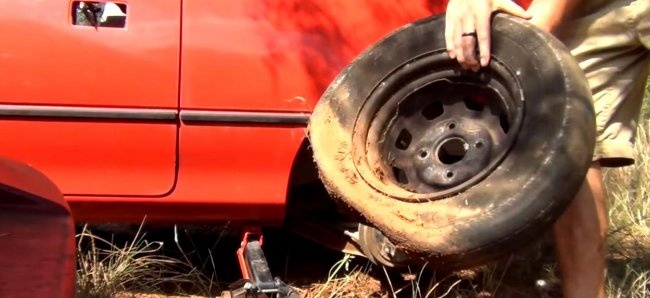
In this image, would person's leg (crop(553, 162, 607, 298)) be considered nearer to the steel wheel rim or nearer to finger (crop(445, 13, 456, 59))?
the steel wheel rim

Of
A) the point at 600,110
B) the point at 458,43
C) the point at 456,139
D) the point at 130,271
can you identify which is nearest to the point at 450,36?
the point at 458,43

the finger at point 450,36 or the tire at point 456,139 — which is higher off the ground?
the finger at point 450,36

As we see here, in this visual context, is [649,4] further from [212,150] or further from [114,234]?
[114,234]

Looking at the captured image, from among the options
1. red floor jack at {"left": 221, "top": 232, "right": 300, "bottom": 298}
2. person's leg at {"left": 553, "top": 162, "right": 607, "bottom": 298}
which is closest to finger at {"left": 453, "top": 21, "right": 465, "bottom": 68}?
person's leg at {"left": 553, "top": 162, "right": 607, "bottom": 298}

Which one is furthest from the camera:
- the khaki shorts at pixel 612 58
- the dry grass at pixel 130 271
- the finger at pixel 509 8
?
the dry grass at pixel 130 271

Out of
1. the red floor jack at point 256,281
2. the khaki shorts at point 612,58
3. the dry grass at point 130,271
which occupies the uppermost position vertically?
the khaki shorts at point 612,58

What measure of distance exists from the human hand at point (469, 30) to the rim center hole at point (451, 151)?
247 mm

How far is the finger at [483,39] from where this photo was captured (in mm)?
3047

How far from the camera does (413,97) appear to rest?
3.25 metres

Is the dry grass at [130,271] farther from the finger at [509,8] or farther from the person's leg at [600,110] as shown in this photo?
the finger at [509,8]

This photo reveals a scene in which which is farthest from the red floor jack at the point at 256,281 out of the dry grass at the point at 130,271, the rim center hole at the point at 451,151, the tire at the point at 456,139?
the rim center hole at the point at 451,151

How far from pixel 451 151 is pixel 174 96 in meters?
0.94

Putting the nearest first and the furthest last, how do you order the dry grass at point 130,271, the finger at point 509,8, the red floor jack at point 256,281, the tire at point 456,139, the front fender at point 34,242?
the front fender at point 34,242 → the tire at point 456,139 → the red floor jack at point 256,281 → the finger at point 509,8 → the dry grass at point 130,271

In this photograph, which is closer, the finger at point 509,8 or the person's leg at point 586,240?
the finger at point 509,8
